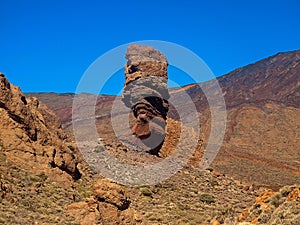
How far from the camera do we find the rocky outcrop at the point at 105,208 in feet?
45.0

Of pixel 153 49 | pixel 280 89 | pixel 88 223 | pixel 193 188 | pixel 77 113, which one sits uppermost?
pixel 280 89

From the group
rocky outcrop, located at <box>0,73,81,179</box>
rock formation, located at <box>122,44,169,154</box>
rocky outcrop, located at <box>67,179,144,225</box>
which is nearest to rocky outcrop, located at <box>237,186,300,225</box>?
rocky outcrop, located at <box>67,179,144,225</box>

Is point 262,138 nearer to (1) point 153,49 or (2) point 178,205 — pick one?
(1) point 153,49

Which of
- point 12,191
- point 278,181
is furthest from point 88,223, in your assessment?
point 278,181

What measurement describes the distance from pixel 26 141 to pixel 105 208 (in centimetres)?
490

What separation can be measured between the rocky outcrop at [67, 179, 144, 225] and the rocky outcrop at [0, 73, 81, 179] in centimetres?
326

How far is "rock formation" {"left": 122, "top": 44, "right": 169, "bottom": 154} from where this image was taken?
27.8m

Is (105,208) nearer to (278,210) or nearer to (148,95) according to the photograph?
(278,210)

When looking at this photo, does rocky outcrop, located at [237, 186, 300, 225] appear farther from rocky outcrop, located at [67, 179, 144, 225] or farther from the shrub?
the shrub

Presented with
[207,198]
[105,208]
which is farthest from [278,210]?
[207,198]

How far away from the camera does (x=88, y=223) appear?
43.5ft

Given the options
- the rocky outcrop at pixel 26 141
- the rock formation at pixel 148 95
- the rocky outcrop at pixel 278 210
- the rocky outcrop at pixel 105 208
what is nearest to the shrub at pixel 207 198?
the rock formation at pixel 148 95

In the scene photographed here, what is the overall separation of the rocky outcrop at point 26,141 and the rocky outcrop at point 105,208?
3258mm

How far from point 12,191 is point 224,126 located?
245ft
